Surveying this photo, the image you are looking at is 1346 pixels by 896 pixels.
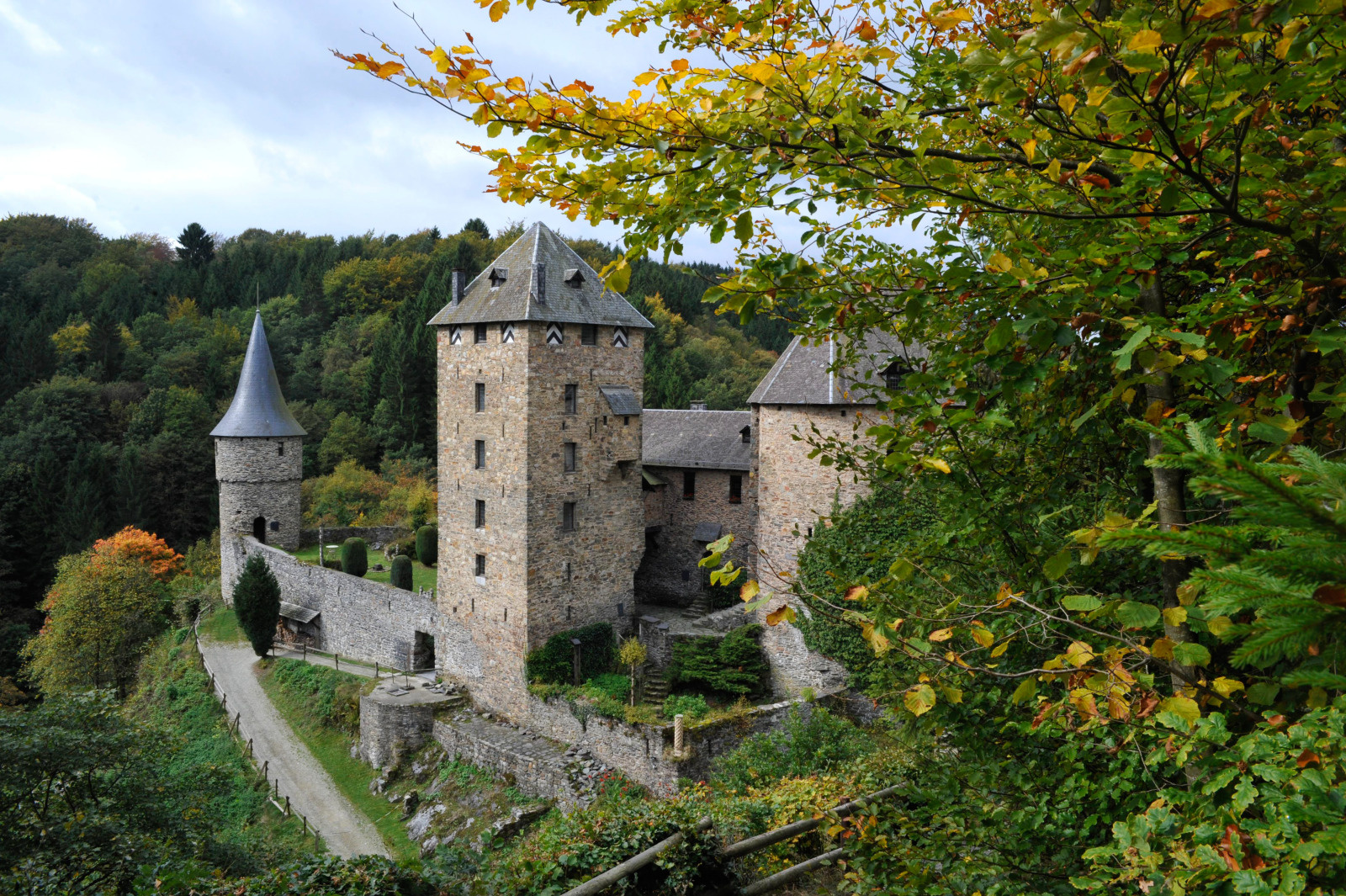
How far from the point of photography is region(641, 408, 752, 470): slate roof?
2373 cm

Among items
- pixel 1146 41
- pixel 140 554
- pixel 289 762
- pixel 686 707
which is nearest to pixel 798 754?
pixel 686 707

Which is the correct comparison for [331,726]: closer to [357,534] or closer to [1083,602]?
[357,534]

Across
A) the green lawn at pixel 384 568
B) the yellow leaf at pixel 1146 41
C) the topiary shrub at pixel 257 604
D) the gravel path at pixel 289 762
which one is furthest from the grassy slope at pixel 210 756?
the yellow leaf at pixel 1146 41

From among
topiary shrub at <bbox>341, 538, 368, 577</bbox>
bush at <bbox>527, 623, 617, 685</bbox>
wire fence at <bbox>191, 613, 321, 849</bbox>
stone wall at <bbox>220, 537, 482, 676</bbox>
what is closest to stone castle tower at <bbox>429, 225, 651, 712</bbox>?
bush at <bbox>527, 623, 617, 685</bbox>

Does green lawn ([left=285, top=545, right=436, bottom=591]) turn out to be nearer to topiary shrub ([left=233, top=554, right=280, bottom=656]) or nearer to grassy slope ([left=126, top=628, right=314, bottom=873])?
topiary shrub ([left=233, top=554, right=280, bottom=656])

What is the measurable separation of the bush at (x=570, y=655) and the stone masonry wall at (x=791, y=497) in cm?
393

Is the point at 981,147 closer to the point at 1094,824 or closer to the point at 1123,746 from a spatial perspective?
the point at 1123,746

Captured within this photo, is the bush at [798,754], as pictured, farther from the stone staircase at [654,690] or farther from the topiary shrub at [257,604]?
the topiary shrub at [257,604]

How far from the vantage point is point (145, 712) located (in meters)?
24.9

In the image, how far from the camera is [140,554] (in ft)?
107

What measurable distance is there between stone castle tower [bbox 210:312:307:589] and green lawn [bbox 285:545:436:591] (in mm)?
1234

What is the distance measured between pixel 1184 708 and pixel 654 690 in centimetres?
1707

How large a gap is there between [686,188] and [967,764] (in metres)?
4.01

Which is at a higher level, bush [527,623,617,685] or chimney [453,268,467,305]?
chimney [453,268,467,305]
